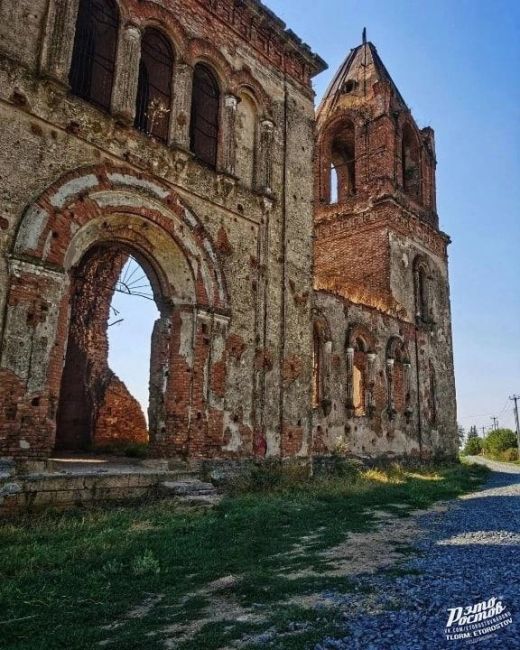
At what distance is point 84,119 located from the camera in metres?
8.54

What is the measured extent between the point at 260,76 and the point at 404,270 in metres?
10.4

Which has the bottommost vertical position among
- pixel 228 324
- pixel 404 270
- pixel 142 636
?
pixel 142 636

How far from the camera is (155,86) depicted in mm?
10336

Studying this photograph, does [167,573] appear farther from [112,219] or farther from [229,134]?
[229,134]

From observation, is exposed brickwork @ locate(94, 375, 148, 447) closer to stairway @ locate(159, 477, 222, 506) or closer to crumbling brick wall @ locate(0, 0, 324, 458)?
crumbling brick wall @ locate(0, 0, 324, 458)

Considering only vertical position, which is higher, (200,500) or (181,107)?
(181,107)

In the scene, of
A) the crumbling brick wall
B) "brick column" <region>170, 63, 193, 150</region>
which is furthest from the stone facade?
"brick column" <region>170, 63, 193, 150</region>

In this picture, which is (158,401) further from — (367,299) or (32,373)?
(367,299)

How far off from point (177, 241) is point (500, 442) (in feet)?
Result: 165

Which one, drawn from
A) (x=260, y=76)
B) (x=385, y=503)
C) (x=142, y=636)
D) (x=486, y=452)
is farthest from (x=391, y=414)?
(x=486, y=452)

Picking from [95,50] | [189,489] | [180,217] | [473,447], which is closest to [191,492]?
[189,489]

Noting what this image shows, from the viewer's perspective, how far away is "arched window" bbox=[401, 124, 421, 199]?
2277 cm

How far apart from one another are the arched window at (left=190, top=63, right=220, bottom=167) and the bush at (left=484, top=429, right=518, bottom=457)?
4823cm

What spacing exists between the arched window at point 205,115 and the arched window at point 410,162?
13481 millimetres
